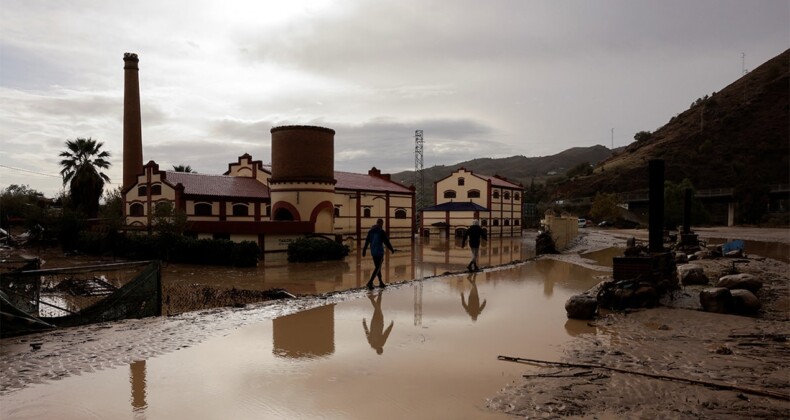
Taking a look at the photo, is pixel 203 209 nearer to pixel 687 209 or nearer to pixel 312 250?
pixel 312 250

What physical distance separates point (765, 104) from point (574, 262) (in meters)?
97.7

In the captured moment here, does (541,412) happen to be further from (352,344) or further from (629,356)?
(352,344)

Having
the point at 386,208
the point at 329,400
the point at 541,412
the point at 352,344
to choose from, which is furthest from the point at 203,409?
the point at 386,208

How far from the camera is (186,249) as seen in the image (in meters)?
26.3

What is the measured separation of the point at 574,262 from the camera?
74.2 ft

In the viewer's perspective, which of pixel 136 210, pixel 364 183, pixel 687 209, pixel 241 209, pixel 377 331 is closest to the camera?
pixel 377 331

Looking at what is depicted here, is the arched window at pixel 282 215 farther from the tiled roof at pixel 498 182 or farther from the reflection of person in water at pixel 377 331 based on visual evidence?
the tiled roof at pixel 498 182

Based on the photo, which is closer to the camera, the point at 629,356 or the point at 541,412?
the point at 541,412

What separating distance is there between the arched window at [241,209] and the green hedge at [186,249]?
6356mm

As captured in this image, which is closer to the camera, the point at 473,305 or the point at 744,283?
the point at 744,283

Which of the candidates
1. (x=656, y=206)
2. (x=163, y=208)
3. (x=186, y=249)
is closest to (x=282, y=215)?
(x=186, y=249)

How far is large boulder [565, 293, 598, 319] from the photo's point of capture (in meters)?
9.74

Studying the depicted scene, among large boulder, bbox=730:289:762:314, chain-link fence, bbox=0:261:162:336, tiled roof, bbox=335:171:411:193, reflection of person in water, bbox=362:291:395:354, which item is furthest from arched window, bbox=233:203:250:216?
large boulder, bbox=730:289:762:314

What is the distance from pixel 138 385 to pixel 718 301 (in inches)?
397
